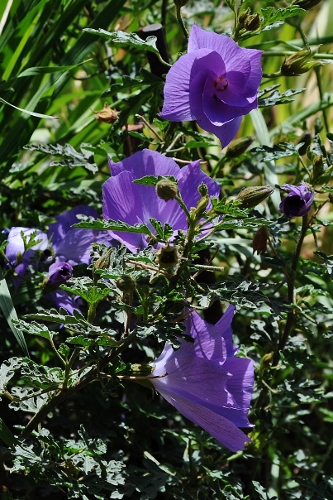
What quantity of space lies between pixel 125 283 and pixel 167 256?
45mm

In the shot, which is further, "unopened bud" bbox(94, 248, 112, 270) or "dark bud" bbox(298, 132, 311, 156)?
"dark bud" bbox(298, 132, 311, 156)

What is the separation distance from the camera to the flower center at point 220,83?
2.60 feet

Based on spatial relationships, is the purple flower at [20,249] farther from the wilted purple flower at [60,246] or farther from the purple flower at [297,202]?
the purple flower at [297,202]

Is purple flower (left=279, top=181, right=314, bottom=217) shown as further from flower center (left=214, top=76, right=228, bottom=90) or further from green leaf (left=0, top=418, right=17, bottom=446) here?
green leaf (left=0, top=418, right=17, bottom=446)

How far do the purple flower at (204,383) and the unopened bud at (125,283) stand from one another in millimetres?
112

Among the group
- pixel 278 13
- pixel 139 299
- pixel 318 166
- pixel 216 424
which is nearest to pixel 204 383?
pixel 216 424

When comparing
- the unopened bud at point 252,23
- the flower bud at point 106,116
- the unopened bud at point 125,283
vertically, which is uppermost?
the unopened bud at point 252,23

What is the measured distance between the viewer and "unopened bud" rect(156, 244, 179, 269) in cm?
67

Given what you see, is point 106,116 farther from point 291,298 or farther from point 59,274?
point 291,298

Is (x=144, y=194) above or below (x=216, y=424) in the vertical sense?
above

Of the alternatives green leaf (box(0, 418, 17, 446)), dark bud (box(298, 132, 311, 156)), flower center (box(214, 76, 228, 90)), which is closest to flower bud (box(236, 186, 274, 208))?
flower center (box(214, 76, 228, 90))

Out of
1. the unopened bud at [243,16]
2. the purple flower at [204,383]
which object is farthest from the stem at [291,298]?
the unopened bud at [243,16]

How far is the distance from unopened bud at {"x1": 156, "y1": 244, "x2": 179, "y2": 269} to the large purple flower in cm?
17

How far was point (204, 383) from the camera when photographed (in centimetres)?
78
